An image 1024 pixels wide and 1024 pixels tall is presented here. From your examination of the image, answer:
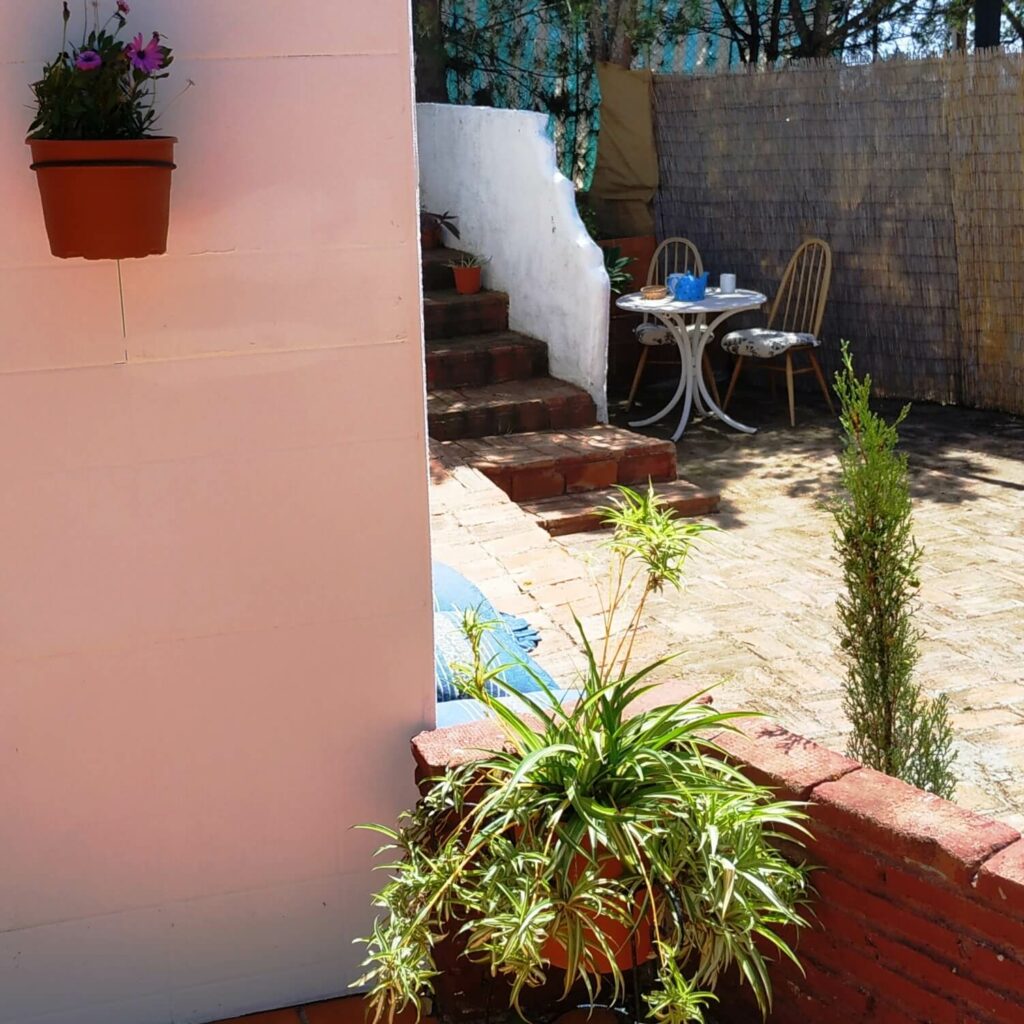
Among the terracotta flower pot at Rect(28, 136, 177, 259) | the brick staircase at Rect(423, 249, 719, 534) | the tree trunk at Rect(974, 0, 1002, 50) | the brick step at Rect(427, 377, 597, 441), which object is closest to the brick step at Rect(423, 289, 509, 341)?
the brick staircase at Rect(423, 249, 719, 534)

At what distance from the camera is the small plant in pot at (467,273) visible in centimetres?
757

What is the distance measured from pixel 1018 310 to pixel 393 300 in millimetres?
5888

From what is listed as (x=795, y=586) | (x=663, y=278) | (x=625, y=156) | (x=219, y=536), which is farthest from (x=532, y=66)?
(x=219, y=536)

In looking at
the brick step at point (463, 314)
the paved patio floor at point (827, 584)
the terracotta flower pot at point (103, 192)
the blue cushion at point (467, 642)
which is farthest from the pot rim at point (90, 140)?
the brick step at point (463, 314)

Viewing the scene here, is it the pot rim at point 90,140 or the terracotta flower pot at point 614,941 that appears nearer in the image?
the pot rim at point 90,140

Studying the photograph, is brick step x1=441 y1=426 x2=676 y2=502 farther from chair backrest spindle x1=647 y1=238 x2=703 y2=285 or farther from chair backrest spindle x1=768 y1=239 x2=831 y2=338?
chair backrest spindle x1=647 y1=238 x2=703 y2=285

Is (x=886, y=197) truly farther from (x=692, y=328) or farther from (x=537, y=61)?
(x=537, y=61)

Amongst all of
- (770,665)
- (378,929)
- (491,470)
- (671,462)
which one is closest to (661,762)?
(378,929)

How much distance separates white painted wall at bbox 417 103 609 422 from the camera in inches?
272

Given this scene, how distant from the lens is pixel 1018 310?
747 centimetres

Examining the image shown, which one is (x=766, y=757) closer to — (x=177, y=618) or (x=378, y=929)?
(x=378, y=929)

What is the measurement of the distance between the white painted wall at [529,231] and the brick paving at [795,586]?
0.83m

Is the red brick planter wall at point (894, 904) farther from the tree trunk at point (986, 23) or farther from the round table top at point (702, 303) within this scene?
the tree trunk at point (986, 23)

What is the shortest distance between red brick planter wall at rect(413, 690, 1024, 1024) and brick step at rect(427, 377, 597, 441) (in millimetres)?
4287
